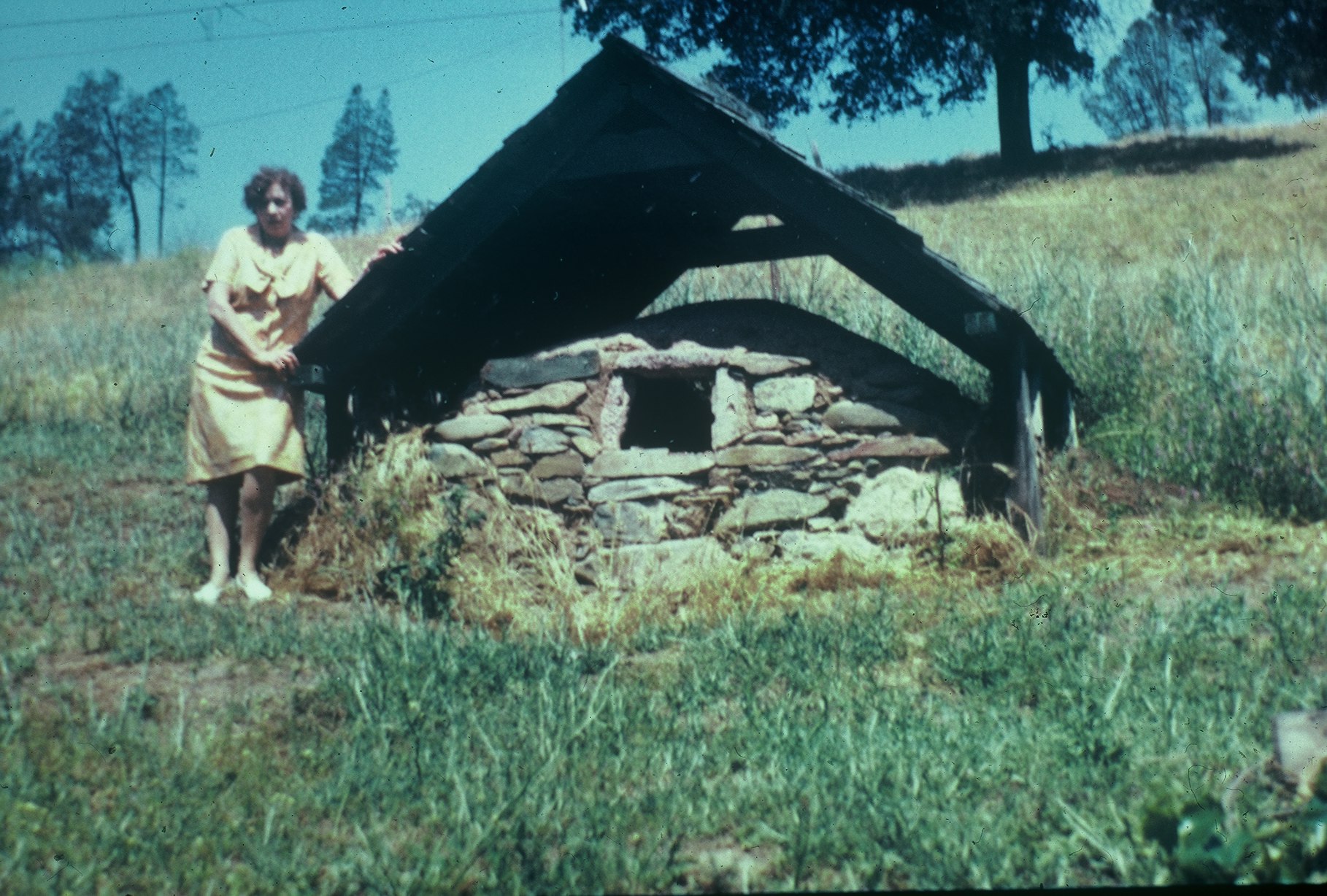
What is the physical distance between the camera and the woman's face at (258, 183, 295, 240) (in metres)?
5.27

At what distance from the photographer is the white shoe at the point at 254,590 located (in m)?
5.25

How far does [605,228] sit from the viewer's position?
6586 millimetres

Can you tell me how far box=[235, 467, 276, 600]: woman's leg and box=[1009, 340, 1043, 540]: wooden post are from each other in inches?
164

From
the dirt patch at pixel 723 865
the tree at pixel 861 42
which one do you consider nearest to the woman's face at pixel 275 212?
the dirt patch at pixel 723 865

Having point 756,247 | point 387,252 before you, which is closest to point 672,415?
point 756,247

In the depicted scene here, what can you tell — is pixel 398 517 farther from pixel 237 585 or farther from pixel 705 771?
pixel 705 771

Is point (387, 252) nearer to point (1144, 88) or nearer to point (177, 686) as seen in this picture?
point (177, 686)

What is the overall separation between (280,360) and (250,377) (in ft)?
0.65

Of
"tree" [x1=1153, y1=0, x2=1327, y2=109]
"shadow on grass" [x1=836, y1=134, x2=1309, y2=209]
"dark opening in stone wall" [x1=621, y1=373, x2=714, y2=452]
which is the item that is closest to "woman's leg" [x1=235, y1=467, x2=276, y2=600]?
"dark opening in stone wall" [x1=621, y1=373, x2=714, y2=452]

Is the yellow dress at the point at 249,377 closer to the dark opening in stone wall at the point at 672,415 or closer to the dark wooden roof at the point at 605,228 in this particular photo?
the dark wooden roof at the point at 605,228

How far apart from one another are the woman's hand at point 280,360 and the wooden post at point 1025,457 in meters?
4.03

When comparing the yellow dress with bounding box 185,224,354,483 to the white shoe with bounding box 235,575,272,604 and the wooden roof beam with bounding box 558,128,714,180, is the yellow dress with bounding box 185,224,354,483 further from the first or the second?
the wooden roof beam with bounding box 558,128,714,180

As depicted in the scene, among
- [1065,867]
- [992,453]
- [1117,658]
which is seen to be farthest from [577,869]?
[992,453]

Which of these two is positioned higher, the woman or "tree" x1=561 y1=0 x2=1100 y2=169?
"tree" x1=561 y1=0 x2=1100 y2=169
